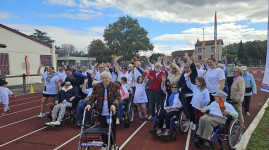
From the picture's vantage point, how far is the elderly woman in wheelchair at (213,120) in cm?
399

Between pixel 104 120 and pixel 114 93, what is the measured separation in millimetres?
607

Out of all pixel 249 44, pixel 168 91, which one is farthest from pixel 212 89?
pixel 249 44

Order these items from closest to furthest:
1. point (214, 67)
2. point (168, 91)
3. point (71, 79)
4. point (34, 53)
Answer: point (214, 67) < point (168, 91) < point (71, 79) < point (34, 53)

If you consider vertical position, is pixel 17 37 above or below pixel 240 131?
above

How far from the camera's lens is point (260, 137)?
4512 millimetres

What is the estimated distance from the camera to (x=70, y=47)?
77.6m

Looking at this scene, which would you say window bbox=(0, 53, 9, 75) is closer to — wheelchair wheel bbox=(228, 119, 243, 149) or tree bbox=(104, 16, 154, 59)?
wheelchair wheel bbox=(228, 119, 243, 149)

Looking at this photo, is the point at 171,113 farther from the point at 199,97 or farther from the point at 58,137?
the point at 58,137

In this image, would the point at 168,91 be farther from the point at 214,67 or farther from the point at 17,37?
the point at 17,37

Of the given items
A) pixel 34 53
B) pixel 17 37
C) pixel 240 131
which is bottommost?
pixel 240 131

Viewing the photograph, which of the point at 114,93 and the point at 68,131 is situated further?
the point at 68,131

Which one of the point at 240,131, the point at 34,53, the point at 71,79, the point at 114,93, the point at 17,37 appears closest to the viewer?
the point at 114,93

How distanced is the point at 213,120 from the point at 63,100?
4473 millimetres

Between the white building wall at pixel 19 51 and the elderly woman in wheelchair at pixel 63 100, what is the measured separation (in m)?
13.7
